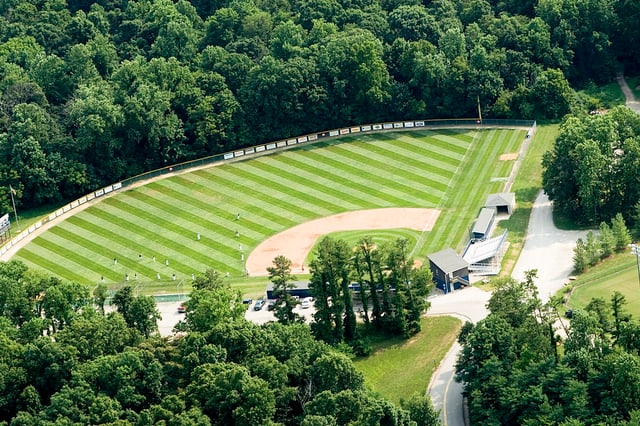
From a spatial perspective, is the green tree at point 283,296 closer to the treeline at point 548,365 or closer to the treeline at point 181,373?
the treeline at point 181,373

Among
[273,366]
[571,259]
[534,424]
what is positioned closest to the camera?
[534,424]

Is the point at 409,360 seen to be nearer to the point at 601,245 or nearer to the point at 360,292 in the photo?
Answer: the point at 360,292

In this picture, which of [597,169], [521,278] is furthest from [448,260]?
[597,169]

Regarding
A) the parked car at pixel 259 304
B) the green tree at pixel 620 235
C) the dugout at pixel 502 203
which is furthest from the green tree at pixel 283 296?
the green tree at pixel 620 235

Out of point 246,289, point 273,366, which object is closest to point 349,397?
point 273,366

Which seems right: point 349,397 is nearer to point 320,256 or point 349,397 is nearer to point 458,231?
point 320,256
